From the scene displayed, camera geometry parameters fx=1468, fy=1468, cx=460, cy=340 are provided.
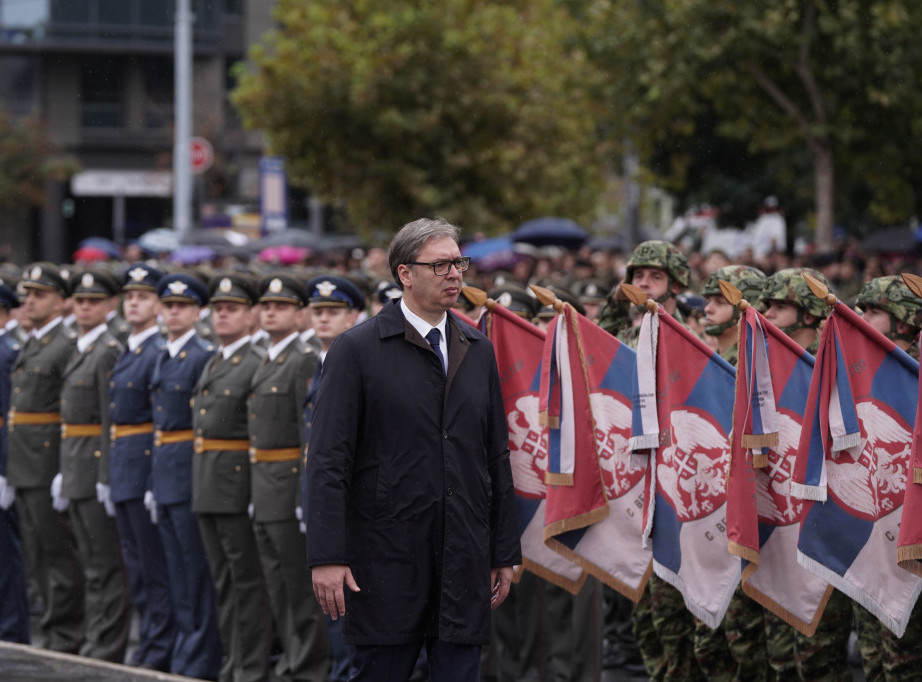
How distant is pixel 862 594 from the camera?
19.3 feet

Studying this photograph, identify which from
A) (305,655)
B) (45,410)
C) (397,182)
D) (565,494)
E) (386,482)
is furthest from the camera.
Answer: (397,182)

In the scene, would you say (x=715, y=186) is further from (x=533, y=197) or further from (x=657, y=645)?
(x=657, y=645)

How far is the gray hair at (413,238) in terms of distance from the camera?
5215 millimetres

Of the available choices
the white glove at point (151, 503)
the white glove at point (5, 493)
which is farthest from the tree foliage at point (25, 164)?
the white glove at point (151, 503)

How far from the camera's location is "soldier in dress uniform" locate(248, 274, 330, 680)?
25.4 ft

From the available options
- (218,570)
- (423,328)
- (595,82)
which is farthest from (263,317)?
(595,82)

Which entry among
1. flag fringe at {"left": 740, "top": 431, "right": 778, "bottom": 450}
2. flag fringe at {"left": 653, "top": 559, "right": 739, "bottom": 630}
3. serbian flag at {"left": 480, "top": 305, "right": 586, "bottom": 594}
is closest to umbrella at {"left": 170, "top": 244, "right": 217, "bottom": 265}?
serbian flag at {"left": 480, "top": 305, "right": 586, "bottom": 594}

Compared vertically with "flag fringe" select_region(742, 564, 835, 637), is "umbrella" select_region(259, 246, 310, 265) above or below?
below

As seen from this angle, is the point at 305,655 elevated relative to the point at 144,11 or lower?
lower

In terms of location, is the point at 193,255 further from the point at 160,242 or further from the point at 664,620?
the point at 664,620

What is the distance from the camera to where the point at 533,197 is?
25.7m

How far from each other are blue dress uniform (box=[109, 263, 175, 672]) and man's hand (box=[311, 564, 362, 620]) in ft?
12.1

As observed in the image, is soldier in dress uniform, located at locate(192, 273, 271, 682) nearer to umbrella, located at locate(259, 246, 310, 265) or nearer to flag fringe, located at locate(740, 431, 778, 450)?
flag fringe, located at locate(740, 431, 778, 450)

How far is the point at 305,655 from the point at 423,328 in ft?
10.1
